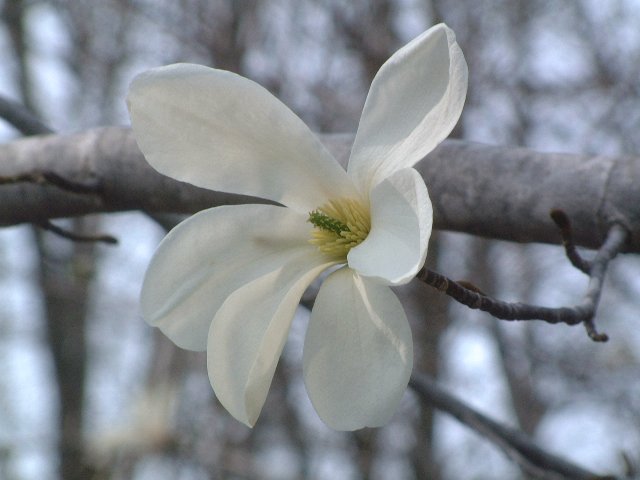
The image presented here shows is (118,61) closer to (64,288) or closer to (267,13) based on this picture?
(267,13)

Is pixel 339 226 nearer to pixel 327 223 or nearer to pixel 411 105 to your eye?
pixel 327 223

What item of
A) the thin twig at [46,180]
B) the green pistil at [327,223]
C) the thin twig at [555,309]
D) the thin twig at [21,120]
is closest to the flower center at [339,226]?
the green pistil at [327,223]

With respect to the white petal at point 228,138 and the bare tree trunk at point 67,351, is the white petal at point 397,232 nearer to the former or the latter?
the white petal at point 228,138

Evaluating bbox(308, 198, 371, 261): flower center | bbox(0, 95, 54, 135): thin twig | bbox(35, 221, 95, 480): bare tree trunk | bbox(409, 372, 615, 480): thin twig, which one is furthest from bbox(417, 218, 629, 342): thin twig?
bbox(35, 221, 95, 480): bare tree trunk

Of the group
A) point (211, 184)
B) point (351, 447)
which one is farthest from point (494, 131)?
point (211, 184)

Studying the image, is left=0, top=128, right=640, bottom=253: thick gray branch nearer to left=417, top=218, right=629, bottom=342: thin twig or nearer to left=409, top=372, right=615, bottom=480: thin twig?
left=417, top=218, right=629, bottom=342: thin twig

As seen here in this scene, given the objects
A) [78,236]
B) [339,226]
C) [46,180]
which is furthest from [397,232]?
[78,236]

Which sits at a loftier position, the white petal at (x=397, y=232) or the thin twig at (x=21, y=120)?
the white petal at (x=397, y=232)
